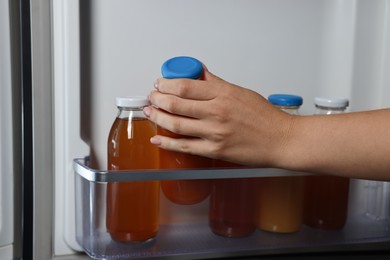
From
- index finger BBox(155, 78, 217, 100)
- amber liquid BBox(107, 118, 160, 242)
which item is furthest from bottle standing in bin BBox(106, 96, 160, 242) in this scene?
index finger BBox(155, 78, 217, 100)

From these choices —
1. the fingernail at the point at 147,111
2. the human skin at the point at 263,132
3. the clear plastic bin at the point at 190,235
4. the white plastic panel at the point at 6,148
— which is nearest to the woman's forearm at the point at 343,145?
the human skin at the point at 263,132

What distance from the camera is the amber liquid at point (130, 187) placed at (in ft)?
2.72

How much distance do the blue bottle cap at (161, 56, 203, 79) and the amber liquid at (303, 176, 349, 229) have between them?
1.06 ft

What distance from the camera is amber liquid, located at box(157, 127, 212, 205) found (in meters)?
0.82

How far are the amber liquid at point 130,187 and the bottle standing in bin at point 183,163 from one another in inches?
1.1

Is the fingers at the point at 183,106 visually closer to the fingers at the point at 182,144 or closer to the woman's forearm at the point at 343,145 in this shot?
the fingers at the point at 182,144

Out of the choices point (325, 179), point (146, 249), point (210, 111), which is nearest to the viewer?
point (210, 111)

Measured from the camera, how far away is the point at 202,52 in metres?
0.94

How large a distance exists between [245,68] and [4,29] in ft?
1.47

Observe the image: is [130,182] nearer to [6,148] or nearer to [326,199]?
[6,148]

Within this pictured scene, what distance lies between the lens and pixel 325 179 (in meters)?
0.94

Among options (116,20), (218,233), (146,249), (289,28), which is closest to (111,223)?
(146,249)

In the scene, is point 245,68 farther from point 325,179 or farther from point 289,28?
point 325,179

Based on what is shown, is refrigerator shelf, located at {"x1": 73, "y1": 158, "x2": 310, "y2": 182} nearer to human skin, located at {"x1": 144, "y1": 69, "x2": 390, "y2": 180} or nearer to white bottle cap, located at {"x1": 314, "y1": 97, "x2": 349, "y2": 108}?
human skin, located at {"x1": 144, "y1": 69, "x2": 390, "y2": 180}
